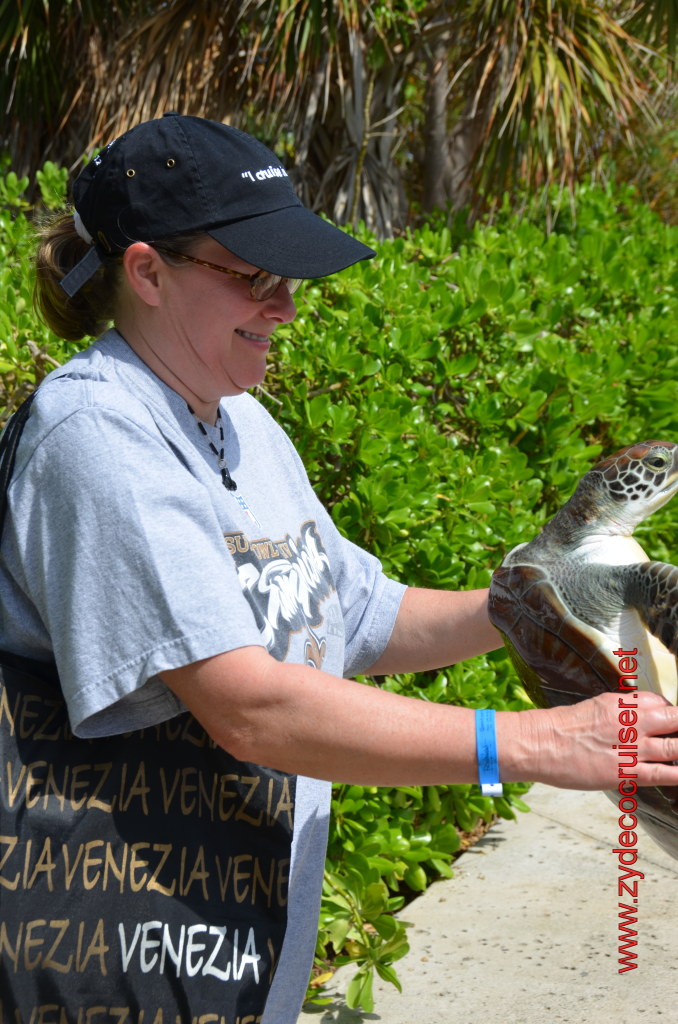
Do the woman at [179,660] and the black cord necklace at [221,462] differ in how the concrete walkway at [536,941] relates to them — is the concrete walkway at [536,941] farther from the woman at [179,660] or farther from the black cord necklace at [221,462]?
the black cord necklace at [221,462]

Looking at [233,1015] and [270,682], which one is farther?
[233,1015]

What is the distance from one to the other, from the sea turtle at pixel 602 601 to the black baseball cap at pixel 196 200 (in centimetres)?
50

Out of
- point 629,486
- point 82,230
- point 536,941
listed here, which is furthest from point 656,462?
point 536,941

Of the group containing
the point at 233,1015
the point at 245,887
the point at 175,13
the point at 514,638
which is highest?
the point at 175,13

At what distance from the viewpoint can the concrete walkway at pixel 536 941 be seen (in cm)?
238

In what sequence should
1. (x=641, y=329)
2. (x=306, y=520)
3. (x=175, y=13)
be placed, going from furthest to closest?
(x=175, y=13) < (x=641, y=329) < (x=306, y=520)

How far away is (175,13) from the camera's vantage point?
579 cm

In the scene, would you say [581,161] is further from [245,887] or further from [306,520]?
[245,887]

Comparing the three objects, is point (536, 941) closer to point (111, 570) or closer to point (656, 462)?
point (656, 462)

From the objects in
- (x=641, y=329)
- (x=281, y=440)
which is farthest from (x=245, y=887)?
(x=641, y=329)

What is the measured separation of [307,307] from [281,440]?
5.02 ft

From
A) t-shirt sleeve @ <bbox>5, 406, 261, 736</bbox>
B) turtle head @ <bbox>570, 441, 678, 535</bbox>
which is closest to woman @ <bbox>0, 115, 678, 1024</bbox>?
t-shirt sleeve @ <bbox>5, 406, 261, 736</bbox>

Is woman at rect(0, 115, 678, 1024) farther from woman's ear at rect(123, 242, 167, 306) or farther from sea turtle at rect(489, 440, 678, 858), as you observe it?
sea turtle at rect(489, 440, 678, 858)

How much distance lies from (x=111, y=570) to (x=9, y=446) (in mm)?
227
